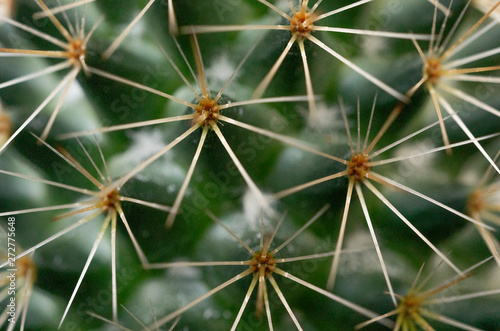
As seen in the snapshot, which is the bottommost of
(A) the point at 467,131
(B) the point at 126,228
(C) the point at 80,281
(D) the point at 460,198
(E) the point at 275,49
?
(C) the point at 80,281

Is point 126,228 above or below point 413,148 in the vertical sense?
below

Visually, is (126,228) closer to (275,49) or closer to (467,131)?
(275,49)

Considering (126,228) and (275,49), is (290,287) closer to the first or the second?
(126,228)

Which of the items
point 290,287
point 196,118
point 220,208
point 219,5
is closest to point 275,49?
point 219,5

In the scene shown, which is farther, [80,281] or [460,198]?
[460,198]

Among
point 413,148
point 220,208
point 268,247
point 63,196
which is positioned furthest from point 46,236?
point 413,148

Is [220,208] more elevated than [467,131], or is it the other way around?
[467,131]
